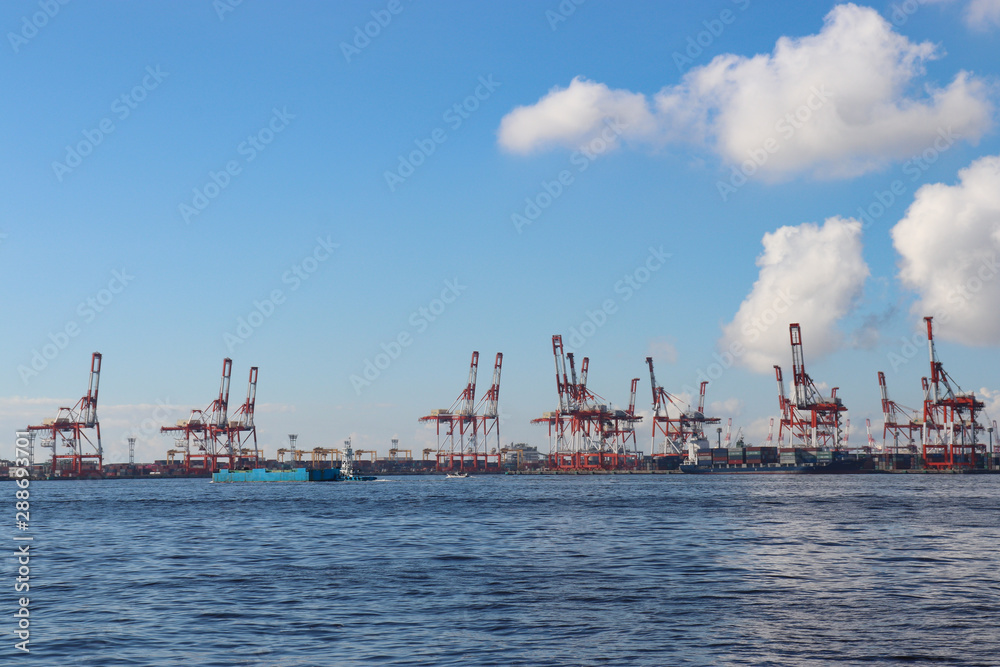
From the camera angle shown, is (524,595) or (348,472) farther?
(348,472)

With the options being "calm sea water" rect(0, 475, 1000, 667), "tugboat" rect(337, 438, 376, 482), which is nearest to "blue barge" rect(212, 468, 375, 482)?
"tugboat" rect(337, 438, 376, 482)

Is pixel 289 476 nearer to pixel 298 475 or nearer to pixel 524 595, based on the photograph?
pixel 298 475

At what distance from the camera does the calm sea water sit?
19.8 meters

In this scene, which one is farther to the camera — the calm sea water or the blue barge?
the blue barge

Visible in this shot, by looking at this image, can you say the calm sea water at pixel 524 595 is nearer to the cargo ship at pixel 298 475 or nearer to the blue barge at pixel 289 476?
the blue barge at pixel 289 476

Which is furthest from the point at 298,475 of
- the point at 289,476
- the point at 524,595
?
the point at 524,595

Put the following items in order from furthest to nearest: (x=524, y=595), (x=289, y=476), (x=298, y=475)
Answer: (x=289, y=476) → (x=298, y=475) → (x=524, y=595)

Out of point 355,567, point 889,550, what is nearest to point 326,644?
point 355,567

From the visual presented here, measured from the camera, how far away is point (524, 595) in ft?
89.9

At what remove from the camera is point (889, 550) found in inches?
1527

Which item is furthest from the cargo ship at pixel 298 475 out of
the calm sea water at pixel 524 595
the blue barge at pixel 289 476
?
the calm sea water at pixel 524 595

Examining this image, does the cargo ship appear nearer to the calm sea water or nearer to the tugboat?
the tugboat

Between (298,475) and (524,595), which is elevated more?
(524,595)

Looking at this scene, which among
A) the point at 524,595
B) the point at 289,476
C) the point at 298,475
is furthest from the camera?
the point at 289,476
